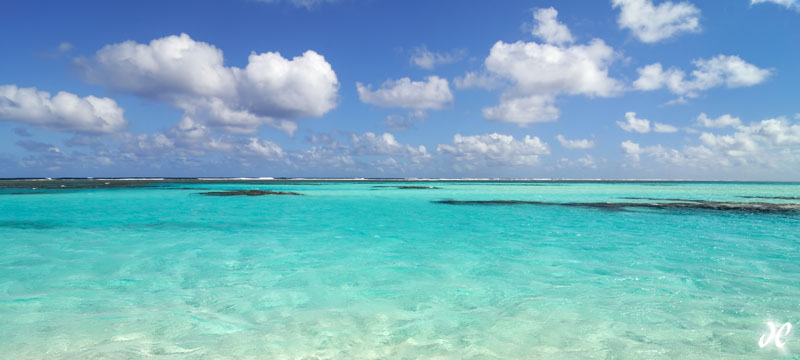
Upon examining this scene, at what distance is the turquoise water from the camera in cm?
545

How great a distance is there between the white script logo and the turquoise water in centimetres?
9

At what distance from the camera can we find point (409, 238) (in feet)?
50.4

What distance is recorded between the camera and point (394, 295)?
791 centimetres

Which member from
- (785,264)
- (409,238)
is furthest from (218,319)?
(785,264)

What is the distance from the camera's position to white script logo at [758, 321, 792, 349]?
218 inches

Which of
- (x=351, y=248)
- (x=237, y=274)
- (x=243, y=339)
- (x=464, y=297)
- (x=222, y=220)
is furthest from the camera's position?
(x=222, y=220)

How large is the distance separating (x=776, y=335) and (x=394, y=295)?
238 inches

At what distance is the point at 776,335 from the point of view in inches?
229

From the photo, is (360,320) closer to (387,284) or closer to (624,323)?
(387,284)

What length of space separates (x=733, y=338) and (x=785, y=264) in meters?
7.48

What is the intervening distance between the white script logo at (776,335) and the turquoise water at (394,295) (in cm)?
9

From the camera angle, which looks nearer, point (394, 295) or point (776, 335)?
point (776, 335)

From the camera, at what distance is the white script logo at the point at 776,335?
5.55 meters

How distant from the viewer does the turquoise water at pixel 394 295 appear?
17.9 feet
